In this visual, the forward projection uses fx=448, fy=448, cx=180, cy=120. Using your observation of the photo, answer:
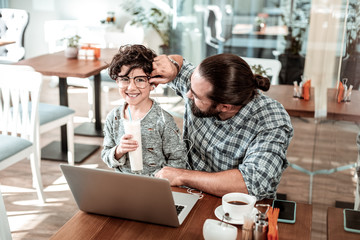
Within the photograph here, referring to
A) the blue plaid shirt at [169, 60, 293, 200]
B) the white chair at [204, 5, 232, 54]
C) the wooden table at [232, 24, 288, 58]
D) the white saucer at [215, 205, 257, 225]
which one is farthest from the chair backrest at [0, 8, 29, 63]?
the white saucer at [215, 205, 257, 225]

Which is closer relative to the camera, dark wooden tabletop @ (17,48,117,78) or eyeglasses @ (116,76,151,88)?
eyeglasses @ (116,76,151,88)

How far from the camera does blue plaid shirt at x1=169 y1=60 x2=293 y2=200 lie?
4.77 ft

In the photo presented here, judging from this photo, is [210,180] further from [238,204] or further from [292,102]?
[292,102]

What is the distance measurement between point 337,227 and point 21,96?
2.05 m

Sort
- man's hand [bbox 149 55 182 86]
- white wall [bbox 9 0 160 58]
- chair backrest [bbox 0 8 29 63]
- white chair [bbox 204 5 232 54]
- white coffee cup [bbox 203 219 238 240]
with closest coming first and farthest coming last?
white coffee cup [bbox 203 219 238 240], man's hand [bbox 149 55 182 86], white chair [bbox 204 5 232 54], chair backrest [bbox 0 8 29 63], white wall [bbox 9 0 160 58]

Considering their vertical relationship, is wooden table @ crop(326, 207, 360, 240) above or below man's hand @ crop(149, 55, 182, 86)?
below

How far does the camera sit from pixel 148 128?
167cm

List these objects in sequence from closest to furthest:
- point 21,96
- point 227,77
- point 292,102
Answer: point 227,77, point 21,96, point 292,102

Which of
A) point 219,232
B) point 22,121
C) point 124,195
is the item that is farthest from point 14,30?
point 219,232

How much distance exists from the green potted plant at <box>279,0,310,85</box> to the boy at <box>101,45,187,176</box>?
3.36 m

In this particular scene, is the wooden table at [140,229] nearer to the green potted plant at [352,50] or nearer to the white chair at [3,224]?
the white chair at [3,224]

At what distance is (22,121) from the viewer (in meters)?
2.79

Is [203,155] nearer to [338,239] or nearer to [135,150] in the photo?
[135,150]

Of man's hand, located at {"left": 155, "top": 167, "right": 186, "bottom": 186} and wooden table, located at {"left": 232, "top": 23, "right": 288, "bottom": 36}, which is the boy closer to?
man's hand, located at {"left": 155, "top": 167, "right": 186, "bottom": 186}
